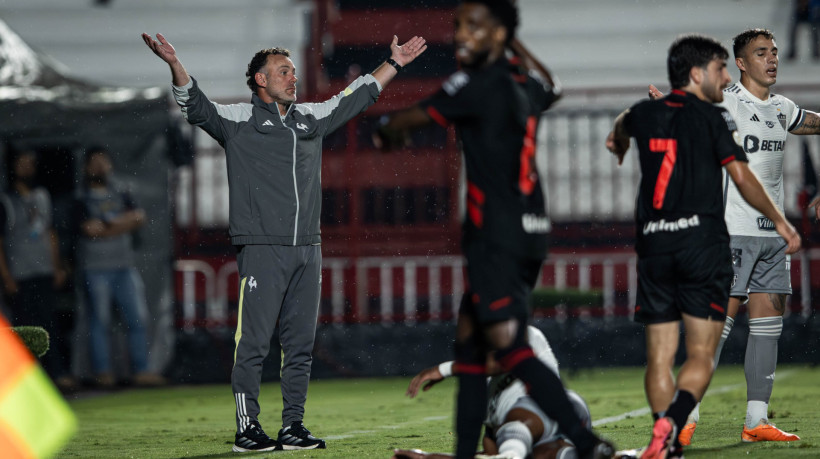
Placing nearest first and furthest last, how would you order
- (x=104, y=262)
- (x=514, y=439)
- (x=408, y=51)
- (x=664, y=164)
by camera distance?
(x=514, y=439), (x=664, y=164), (x=408, y=51), (x=104, y=262)

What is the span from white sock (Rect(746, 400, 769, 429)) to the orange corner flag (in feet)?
11.4

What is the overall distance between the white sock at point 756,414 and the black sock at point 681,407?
142cm

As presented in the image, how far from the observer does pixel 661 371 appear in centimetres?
465

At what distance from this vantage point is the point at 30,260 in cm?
1050

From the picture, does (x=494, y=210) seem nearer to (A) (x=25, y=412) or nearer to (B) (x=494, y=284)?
(B) (x=494, y=284)

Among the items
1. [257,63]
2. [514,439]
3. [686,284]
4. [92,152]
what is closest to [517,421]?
[514,439]

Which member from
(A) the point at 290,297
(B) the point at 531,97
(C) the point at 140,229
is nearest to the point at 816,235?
(C) the point at 140,229

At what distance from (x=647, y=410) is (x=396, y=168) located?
21.3ft

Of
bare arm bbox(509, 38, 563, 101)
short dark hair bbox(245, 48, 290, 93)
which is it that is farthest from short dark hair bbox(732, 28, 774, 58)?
short dark hair bbox(245, 48, 290, 93)

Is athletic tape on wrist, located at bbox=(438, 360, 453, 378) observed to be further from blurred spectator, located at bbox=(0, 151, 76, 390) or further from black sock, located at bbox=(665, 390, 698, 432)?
blurred spectator, located at bbox=(0, 151, 76, 390)

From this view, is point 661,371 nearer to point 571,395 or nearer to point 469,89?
point 571,395

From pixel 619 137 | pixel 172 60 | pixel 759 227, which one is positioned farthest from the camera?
pixel 759 227

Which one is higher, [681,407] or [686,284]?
[686,284]

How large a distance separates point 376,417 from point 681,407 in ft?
11.4
